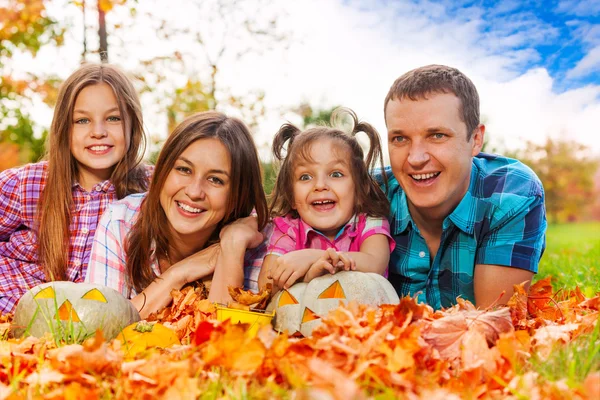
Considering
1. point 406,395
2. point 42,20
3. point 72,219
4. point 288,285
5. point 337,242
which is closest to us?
point 406,395

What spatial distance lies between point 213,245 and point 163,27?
8.37m

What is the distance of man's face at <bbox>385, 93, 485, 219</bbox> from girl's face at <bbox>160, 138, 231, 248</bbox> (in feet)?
3.61

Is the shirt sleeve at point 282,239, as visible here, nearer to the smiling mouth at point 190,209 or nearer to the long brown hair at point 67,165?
the smiling mouth at point 190,209

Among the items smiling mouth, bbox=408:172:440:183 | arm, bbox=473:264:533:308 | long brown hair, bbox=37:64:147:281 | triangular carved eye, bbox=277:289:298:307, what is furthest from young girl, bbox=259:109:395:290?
long brown hair, bbox=37:64:147:281

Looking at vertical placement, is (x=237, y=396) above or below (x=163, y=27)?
below

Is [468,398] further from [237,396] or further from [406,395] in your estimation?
[237,396]

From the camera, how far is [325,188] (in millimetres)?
3393

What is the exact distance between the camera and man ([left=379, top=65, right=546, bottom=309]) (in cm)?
320

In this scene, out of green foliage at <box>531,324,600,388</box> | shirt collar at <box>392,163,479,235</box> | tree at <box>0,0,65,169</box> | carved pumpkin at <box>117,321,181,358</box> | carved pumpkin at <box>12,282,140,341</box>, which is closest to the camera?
green foliage at <box>531,324,600,388</box>

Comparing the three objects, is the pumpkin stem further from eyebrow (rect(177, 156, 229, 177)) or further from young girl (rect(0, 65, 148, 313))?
young girl (rect(0, 65, 148, 313))

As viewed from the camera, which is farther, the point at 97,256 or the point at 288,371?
the point at 97,256

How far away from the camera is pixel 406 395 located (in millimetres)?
1514

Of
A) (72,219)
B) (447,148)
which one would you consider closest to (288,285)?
(447,148)

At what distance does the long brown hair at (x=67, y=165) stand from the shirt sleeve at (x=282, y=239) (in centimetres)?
128
